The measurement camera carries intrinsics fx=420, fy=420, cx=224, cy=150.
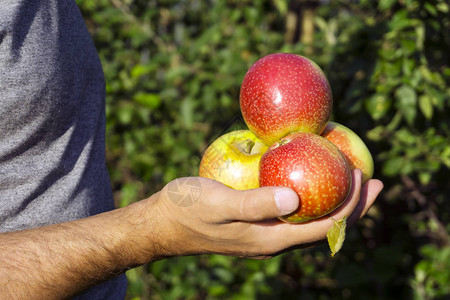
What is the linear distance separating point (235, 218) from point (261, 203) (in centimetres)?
8

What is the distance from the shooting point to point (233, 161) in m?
1.06

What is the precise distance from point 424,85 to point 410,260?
124cm

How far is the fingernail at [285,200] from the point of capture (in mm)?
858

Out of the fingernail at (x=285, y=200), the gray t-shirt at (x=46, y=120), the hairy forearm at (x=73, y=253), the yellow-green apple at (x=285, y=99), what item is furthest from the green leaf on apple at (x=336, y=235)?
the gray t-shirt at (x=46, y=120)

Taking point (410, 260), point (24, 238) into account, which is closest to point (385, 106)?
point (410, 260)

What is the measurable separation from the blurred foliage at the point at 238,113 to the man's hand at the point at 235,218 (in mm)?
975

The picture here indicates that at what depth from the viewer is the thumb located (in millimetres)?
847

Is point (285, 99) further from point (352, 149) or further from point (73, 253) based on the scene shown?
point (73, 253)

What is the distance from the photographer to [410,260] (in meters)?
2.53

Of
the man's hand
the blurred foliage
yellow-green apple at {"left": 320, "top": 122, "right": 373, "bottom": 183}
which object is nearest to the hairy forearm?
the man's hand

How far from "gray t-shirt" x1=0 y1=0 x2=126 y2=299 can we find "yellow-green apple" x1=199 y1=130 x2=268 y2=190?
310 millimetres

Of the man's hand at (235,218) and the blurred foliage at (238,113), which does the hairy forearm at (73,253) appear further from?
the blurred foliage at (238,113)

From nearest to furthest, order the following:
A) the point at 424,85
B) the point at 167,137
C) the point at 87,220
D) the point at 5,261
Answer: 1. the point at 5,261
2. the point at 87,220
3. the point at 424,85
4. the point at 167,137

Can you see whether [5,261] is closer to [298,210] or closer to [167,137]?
[298,210]
